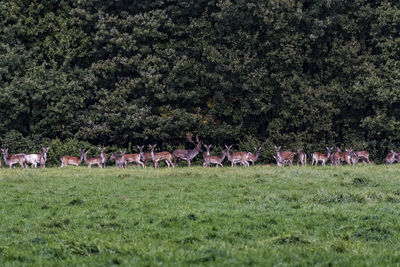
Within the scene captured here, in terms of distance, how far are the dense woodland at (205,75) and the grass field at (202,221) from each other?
41.9ft

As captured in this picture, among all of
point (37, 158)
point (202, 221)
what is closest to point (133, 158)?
point (37, 158)

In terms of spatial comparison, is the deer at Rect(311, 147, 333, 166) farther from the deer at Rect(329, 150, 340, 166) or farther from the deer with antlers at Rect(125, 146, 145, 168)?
the deer with antlers at Rect(125, 146, 145, 168)

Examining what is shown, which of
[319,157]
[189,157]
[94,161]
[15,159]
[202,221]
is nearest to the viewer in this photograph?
[202,221]

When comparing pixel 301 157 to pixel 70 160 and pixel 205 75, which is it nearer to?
pixel 205 75

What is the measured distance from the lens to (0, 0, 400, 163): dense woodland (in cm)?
3303

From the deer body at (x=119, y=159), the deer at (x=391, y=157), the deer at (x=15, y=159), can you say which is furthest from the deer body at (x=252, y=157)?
the deer at (x=15, y=159)

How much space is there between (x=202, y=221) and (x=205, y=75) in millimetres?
21561

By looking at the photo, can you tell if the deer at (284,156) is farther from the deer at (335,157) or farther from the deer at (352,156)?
the deer at (352,156)

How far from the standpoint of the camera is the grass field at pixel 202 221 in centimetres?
966

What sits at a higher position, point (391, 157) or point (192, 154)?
point (192, 154)

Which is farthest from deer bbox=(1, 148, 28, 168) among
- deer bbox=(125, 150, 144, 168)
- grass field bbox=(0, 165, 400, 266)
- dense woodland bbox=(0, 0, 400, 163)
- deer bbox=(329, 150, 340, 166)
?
deer bbox=(329, 150, 340, 166)

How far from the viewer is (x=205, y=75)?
34062mm

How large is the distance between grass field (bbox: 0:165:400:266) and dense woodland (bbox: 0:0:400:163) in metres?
12.8

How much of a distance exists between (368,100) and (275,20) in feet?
21.5
